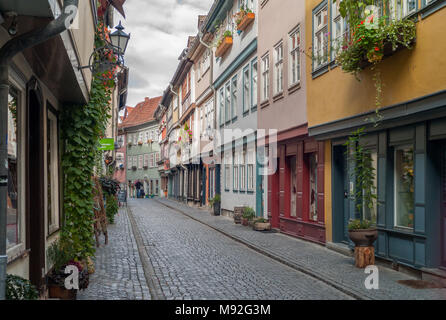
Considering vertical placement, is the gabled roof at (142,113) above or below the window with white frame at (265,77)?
above

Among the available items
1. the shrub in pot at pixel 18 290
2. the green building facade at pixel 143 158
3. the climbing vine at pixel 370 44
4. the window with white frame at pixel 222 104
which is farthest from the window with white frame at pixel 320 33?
the green building facade at pixel 143 158

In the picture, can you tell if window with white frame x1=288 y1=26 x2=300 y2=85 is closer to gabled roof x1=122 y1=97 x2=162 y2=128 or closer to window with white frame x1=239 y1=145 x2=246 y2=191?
window with white frame x1=239 y1=145 x2=246 y2=191

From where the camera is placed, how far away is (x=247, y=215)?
64.1ft

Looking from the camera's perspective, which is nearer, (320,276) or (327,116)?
(320,276)

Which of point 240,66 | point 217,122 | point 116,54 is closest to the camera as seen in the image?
point 116,54

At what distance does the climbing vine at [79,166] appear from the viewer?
900 cm

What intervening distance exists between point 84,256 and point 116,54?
157 inches

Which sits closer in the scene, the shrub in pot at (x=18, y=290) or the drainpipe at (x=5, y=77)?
the drainpipe at (x=5, y=77)

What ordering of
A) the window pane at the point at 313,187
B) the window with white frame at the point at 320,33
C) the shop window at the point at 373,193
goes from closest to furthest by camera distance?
the shop window at the point at 373,193 < the window with white frame at the point at 320,33 < the window pane at the point at 313,187

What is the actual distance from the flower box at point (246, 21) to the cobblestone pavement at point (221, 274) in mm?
8516

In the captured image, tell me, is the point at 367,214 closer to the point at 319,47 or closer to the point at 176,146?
the point at 319,47

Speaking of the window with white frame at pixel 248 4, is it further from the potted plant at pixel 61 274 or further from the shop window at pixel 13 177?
the shop window at pixel 13 177
